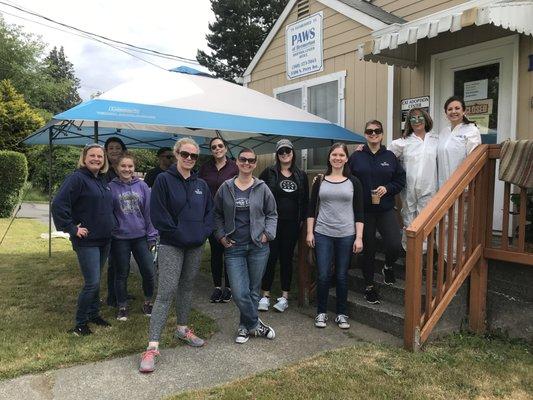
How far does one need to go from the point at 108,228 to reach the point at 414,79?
4194 millimetres

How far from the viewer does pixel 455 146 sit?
4.02 m

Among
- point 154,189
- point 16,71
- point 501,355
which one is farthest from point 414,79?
point 16,71

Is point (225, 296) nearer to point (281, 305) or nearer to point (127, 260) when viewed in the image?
point (281, 305)

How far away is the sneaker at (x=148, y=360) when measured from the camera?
324 cm

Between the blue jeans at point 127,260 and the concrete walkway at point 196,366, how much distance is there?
0.80 m

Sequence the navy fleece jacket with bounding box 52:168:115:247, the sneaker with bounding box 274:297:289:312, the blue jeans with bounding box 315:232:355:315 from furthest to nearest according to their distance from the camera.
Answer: the sneaker with bounding box 274:297:289:312 < the blue jeans with bounding box 315:232:355:315 < the navy fleece jacket with bounding box 52:168:115:247

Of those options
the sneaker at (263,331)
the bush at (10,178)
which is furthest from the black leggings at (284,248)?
the bush at (10,178)

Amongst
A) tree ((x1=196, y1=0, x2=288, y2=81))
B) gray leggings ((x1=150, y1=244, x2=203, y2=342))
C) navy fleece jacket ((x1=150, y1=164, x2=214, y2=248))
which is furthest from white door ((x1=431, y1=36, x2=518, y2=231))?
tree ((x1=196, y1=0, x2=288, y2=81))

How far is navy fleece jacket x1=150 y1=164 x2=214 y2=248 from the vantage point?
132 inches

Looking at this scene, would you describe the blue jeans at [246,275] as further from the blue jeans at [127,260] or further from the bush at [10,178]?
the bush at [10,178]

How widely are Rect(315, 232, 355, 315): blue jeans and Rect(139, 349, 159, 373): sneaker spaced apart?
1583mm

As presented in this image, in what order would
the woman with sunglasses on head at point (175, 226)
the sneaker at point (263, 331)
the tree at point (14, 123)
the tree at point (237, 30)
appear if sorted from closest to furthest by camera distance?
the woman with sunglasses on head at point (175, 226)
the sneaker at point (263, 331)
the tree at point (14, 123)
the tree at point (237, 30)

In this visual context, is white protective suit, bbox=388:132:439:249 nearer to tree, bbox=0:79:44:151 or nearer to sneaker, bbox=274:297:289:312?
sneaker, bbox=274:297:289:312

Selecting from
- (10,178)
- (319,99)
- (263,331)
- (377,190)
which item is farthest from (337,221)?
(10,178)
